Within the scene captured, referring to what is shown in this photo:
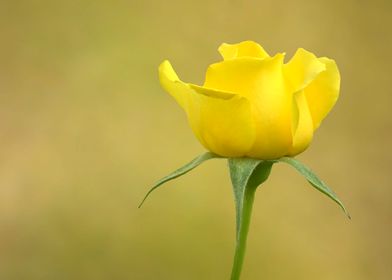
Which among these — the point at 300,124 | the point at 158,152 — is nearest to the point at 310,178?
the point at 300,124

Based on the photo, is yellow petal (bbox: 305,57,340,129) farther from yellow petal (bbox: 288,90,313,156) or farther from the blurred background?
the blurred background

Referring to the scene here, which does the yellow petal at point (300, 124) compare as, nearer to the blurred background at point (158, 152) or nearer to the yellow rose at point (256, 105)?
the yellow rose at point (256, 105)

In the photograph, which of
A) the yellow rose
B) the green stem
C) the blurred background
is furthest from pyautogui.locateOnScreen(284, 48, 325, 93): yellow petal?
the blurred background

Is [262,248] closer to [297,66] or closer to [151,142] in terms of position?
[151,142]

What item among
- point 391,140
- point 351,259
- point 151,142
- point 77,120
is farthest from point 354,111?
point 77,120

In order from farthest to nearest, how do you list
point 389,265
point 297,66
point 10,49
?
1. point 389,265
2. point 10,49
3. point 297,66

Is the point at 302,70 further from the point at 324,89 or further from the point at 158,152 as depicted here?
the point at 158,152
